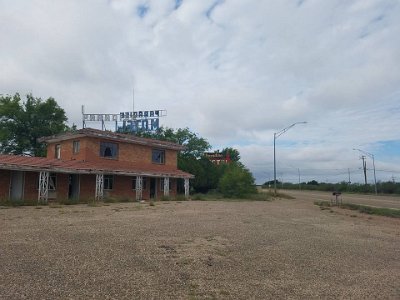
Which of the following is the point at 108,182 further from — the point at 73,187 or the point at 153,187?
the point at 153,187

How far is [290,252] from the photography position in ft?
36.6

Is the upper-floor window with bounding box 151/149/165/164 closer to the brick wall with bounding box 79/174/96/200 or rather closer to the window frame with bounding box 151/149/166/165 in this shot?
the window frame with bounding box 151/149/166/165

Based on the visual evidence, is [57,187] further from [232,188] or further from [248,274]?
[248,274]

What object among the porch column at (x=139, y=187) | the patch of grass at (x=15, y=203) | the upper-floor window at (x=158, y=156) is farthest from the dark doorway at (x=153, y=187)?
the patch of grass at (x=15, y=203)

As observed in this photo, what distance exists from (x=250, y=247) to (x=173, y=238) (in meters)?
2.47

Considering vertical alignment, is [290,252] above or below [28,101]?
below

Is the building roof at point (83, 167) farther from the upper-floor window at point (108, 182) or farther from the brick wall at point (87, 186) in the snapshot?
the brick wall at point (87, 186)

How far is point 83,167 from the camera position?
30.2m

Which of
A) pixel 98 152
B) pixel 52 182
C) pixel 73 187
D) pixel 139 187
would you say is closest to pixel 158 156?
pixel 139 187

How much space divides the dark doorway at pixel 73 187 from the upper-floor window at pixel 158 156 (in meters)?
9.18

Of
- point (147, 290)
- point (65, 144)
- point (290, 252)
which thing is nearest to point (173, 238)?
point (290, 252)

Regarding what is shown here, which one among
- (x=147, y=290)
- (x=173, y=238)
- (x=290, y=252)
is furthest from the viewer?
(x=173, y=238)

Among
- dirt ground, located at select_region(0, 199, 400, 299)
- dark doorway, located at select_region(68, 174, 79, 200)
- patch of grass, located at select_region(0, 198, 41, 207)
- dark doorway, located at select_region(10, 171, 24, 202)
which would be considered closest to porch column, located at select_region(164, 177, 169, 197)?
dark doorway, located at select_region(68, 174, 79, 200)

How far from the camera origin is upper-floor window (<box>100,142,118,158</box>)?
34.7 m
